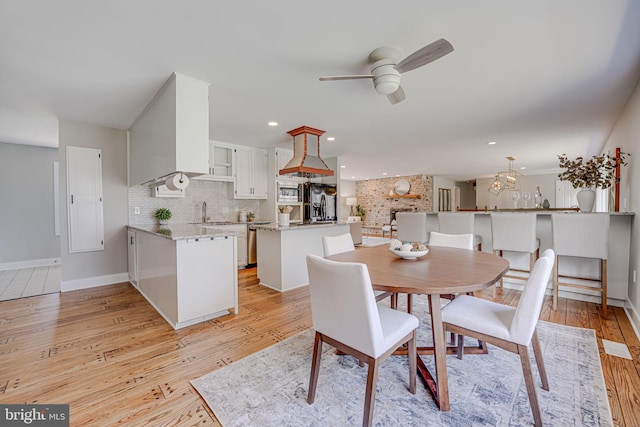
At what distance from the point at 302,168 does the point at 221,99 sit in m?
1.43

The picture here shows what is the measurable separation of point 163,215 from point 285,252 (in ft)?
7.23

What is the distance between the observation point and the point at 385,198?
35.9 ft

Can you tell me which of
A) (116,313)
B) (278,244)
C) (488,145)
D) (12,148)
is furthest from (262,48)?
(12,148)

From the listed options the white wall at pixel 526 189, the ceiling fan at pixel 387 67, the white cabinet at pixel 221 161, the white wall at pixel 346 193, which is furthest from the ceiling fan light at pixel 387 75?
the white wall at pixel 526 189

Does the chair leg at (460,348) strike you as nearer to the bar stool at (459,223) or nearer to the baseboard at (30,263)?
the bar stool at (459,223)

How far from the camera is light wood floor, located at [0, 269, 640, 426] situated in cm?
161

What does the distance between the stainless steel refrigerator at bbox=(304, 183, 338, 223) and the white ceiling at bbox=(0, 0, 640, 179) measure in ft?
6.11

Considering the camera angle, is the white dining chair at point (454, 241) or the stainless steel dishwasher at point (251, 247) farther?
the stainless steel dishwasher at point (251, 247)

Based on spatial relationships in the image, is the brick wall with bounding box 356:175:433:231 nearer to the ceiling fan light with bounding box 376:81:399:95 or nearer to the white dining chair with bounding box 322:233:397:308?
the white dining chair with bounding box 322:233:397:308

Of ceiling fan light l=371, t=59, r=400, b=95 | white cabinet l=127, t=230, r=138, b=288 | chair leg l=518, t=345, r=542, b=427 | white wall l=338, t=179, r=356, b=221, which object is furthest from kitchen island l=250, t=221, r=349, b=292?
white wall l=338, t=179, r=356, b=221

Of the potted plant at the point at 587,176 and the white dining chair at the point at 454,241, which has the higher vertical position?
the potted plant at the point at 587,176

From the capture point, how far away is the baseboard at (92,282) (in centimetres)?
382

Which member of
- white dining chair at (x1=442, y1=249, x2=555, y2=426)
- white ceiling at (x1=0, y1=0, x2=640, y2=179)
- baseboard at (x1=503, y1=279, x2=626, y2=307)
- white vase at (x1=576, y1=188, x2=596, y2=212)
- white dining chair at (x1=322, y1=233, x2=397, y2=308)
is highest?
white ceiling at (x1=0, y1=0, x2=640, y2=179)

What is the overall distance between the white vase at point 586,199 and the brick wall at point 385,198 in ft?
21.4
